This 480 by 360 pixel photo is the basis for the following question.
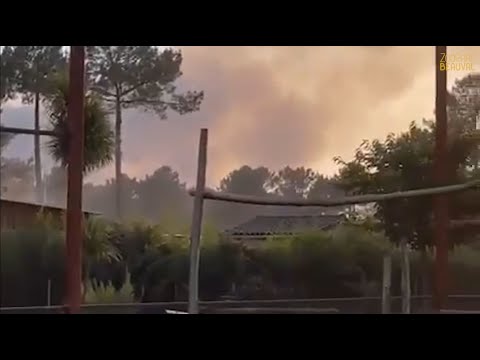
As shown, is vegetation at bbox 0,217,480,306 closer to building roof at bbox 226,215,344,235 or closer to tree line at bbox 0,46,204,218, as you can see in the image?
building roof at bbox 226,215,344,235

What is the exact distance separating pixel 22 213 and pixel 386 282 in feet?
5.44

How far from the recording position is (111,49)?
14.5 feet

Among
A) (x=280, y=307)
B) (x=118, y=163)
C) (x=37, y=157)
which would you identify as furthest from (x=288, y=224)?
(x=37, y=157)

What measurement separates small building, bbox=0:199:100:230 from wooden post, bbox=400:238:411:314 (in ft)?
4.58

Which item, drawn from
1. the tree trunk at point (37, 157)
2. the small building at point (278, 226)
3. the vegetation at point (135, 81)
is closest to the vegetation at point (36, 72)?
the tree trunk at point (37, 157)

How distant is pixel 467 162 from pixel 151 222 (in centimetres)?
143

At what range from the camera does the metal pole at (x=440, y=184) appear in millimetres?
4387

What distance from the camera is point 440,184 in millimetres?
4418

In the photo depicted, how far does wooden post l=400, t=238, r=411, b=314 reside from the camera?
14.5ft
